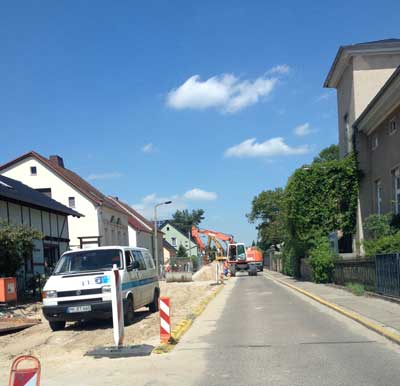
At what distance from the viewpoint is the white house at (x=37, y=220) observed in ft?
77.5

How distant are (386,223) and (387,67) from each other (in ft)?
29.8

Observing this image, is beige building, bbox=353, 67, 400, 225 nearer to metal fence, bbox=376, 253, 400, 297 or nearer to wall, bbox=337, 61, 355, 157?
wall, bbox=337, 61, 355, 157

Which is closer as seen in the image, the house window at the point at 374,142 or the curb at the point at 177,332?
the curb at the point at 177,332

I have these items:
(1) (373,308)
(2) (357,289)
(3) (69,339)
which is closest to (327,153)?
(2) (357,289)

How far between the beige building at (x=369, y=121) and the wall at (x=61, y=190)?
22589mm

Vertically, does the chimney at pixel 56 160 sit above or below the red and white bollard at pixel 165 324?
above

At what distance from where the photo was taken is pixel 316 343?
372 inches

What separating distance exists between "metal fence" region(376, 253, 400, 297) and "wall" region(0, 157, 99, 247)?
30.8 metres

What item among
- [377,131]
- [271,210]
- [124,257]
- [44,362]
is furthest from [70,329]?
[271,210]

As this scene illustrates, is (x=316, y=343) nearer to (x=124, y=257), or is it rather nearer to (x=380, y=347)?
(x=380, y=347)

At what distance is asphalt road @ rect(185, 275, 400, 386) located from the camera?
22.8 feet

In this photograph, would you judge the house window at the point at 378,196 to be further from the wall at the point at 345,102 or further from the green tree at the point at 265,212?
the green tree at the point at 265,212

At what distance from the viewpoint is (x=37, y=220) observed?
27219 mm

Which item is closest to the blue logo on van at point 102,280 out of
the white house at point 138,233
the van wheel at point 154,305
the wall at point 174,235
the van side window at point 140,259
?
the van side window at point 140,259
